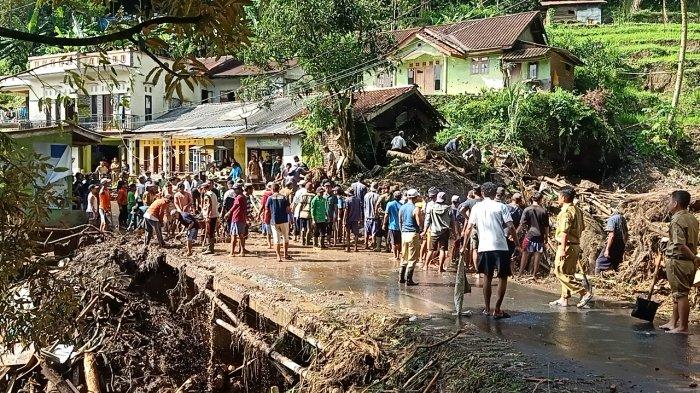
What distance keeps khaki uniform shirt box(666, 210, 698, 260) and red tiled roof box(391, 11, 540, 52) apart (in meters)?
30.0

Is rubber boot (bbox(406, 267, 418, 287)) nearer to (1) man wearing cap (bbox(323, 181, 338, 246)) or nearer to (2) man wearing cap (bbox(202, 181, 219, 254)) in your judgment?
(1) man wearing cap (bbox(323, 181, 338, 246))

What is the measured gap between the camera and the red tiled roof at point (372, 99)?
27.0 metres

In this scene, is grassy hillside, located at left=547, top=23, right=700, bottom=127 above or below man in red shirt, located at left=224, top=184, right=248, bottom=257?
above

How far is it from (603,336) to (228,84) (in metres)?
39.4

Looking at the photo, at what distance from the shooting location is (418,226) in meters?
13.8

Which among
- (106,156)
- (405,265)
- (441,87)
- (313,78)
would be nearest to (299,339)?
(405,265)

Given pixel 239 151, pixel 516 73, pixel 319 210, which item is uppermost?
pixel 516 73

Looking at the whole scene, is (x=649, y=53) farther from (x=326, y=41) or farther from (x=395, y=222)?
(x=395, y=222)

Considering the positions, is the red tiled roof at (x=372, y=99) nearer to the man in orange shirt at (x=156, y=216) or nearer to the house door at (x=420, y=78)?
the man in orange shirt at (x=156, y=216)

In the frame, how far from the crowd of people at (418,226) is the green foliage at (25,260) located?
605 cm

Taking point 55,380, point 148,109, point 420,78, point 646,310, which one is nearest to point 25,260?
point 646,310

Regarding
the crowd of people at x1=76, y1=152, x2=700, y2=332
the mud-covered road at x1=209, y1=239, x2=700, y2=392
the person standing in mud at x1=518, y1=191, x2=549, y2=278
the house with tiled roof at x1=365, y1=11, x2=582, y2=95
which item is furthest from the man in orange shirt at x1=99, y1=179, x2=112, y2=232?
the house with tiled roof at x1=365, y1=11, x2=582, y2=95

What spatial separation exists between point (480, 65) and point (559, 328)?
31.4m

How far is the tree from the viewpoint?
907 inches
